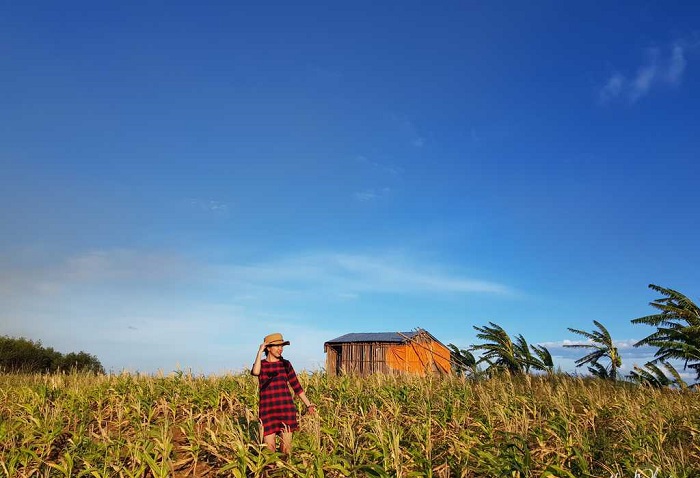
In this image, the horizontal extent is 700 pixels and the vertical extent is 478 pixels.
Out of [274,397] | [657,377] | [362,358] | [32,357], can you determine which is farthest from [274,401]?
[32,357]

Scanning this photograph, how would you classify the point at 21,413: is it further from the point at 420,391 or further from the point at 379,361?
the point at 379,361

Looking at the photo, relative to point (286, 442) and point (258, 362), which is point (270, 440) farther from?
point (258, 362)

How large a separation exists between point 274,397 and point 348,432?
1218mm

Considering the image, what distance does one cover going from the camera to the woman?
7582 millimetres

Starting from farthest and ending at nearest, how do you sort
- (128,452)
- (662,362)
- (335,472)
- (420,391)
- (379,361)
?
1. (379,361)
2. (662,362)
3. (420,391)
4. (128,452)
5. (335,472)

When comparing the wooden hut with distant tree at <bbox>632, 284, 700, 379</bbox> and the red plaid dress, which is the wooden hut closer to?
distant tree at <bbox>632, 284, 700, 379</bbox>

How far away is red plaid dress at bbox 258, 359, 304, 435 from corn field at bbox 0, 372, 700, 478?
33 cm

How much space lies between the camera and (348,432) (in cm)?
766

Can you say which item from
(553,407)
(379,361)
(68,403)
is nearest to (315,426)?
(553,407)

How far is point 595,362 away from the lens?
19.6 meters

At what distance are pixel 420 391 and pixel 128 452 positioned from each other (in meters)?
6.34

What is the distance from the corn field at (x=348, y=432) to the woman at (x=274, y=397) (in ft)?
0.83

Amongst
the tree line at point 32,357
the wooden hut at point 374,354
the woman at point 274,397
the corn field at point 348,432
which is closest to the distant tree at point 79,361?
the tree line at point 32,357

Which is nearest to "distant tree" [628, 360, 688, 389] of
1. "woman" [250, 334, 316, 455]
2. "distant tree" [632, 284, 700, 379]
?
"distant tree" [632, 284, 700, 379]
